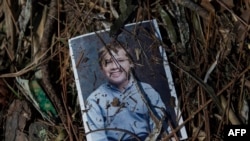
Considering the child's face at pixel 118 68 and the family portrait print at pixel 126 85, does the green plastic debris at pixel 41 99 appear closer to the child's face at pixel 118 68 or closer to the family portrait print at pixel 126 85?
the family portrait print at pixel 126 85

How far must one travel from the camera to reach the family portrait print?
4.97 ft

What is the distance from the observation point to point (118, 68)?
5.09 ft

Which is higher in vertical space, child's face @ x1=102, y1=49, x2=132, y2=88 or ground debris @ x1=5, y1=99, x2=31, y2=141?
child's face @ x1=102, y1=49, x2=132, y2=88

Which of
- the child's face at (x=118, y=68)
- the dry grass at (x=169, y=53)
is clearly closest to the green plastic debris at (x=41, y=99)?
the dry grass at (x=169, y=53)

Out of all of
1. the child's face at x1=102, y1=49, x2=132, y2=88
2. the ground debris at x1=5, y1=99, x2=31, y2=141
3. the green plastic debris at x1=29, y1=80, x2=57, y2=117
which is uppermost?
the child's face at x1=102, y1=49, x2=132, y2=88

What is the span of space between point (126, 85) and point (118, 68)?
6cm

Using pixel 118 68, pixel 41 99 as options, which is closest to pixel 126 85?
pixel 118 68

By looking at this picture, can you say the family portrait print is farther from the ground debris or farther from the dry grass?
the ground debris

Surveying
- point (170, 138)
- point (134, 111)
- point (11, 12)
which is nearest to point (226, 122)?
point (170, 138)

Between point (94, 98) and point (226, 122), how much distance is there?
0.41 meters

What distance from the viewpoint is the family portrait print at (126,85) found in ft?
4.97

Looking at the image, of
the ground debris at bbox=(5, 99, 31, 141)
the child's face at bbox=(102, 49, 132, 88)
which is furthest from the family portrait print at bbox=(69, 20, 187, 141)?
the ground debris at bbox=(5, 99, 31, 141)

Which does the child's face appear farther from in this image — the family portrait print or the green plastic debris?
the green plastic debris

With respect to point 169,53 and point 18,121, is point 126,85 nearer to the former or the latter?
point 169,53
